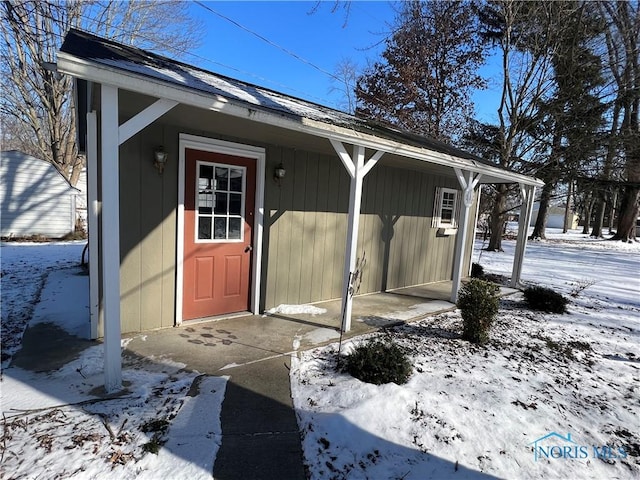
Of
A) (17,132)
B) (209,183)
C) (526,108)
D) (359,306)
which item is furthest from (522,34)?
(17,132)

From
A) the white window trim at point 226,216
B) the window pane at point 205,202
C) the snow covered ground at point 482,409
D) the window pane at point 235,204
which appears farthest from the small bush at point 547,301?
the window pane at point 205,202

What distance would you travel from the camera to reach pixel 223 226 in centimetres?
411

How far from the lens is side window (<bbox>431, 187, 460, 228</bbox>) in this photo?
7059mm

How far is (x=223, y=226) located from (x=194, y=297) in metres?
0.91

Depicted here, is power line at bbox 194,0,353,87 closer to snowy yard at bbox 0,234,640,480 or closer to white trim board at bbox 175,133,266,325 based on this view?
white trim board at bbox 175,133,266,325

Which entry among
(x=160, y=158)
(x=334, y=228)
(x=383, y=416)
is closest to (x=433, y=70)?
(x=334, y=228)

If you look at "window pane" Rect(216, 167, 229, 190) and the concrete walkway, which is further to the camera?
"window pane" Rect(216, 167, 229, 190)

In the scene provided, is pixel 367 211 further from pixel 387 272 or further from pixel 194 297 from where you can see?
pixel 194 297

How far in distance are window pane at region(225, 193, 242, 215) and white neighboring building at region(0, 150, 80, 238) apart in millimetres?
10266

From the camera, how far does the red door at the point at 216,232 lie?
385cm

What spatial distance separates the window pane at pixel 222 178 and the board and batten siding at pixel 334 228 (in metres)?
0.55

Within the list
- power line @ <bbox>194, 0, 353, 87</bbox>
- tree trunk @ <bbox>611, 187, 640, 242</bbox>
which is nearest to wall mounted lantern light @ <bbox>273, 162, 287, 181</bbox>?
power line @ <bbox>194, 0, 353, 87</bbox>

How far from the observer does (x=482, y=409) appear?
2.52m

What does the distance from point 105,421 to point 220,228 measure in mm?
2355
